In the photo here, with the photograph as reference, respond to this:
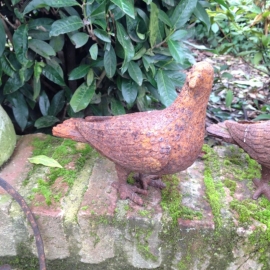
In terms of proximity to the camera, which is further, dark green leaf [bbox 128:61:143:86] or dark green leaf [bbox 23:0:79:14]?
dark green leaf [bbox 128:61:143:86]

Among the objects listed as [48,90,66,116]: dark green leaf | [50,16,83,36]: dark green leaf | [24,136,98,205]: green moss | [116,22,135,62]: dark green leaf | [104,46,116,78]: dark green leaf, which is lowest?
[24,136,98,205]: green moss

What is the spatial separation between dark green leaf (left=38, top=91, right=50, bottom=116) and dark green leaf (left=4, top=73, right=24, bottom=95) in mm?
193

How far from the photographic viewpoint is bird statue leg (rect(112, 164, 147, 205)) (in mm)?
1246

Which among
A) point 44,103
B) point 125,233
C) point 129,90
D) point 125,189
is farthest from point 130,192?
point 44,103

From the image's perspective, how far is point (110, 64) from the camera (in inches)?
56.3

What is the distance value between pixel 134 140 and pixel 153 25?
51 cm

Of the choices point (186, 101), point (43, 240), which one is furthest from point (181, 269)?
point (186, 101)

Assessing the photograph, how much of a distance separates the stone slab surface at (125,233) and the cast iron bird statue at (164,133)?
20 cm

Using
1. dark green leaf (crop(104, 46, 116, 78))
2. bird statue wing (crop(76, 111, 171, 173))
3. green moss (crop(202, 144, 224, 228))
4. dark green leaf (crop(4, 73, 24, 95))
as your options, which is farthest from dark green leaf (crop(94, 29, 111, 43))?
green moss (crop(202, 144, 224, 228))

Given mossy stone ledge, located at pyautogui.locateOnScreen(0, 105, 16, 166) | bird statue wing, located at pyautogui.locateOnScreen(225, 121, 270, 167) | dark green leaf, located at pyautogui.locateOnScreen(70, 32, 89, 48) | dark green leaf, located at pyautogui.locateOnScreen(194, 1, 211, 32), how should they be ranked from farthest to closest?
dark green leaf, located at pyautogui.locateOnScreen(194, 1, 211, 32), mossy stone ledge, located at pyautogui.locateOnScreen(0, 105, 16, 166), dark green leaf, located at pyautogui.locateOnScreen(70, 32, 89, 48), bird statue wing, located at pyautogui.locateOnScreen(225, 121, 270, 167)

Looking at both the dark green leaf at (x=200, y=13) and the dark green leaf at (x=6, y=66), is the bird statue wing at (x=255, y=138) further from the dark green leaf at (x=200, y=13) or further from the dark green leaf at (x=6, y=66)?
the dark green leaf at (x=6, y=66)

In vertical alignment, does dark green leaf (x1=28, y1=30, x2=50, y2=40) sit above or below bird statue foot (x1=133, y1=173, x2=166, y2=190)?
above

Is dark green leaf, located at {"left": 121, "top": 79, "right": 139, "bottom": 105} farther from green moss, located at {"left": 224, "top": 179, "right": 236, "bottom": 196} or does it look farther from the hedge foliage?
green moss, located at {"left": 224, "top": 179, "right": 236, "bottom": 196}

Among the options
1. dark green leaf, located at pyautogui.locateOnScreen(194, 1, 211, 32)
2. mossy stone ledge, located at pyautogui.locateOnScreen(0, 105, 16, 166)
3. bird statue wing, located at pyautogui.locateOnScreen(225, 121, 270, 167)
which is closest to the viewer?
bird statue wing, located at pyautogui.locateOnScreen(225, 121, 270, 167)
